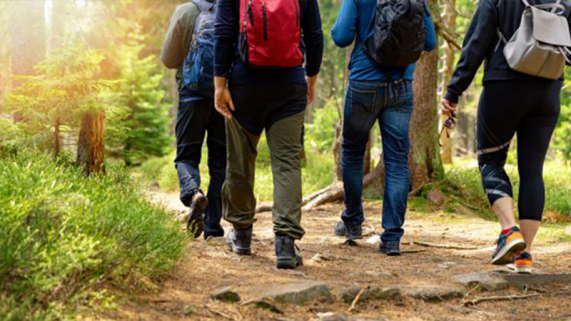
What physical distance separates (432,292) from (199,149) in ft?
8.72

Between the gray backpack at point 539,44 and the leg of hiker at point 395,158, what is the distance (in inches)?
49.5

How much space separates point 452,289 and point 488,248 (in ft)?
7.21

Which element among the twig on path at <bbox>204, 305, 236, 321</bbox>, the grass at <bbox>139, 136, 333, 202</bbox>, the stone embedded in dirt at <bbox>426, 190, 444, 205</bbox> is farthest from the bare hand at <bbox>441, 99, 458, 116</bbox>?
the grass at <bbox>139, 136, 333, 202</bbox>

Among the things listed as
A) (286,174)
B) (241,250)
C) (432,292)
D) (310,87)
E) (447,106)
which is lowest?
(241,250)

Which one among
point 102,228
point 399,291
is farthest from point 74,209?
point 399,291

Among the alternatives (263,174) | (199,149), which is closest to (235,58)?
(199,149)

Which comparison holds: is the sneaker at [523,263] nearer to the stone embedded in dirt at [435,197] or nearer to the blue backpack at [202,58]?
the blue backpack at [202,58]

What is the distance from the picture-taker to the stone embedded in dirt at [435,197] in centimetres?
953

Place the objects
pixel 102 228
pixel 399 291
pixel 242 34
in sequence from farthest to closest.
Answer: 1. pixel 242 34
2. pixel 399 291
3. pixel 102 228

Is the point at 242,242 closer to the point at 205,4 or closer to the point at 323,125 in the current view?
the point at 205,4

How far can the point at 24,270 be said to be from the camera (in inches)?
122

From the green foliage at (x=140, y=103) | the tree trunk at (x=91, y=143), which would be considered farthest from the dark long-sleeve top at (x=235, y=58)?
the green foliage at (x=140, y=103)

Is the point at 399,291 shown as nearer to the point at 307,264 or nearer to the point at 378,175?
the point at 307,264

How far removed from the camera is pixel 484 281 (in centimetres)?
462
